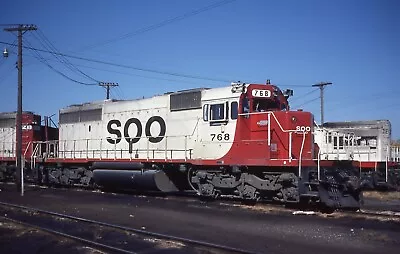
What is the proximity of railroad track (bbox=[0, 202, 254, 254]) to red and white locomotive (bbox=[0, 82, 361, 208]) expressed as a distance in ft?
15.9

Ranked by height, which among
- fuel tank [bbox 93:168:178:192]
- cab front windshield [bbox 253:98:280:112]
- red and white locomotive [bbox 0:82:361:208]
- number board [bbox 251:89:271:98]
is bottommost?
fuel tank [bbox 93:168:178:192]

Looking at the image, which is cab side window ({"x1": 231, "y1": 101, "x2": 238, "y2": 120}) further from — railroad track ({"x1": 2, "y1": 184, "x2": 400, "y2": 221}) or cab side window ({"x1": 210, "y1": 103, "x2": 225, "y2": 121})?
railroad track ({"x1": 2, "y1": 184, "x2": 400, "y2": 221})

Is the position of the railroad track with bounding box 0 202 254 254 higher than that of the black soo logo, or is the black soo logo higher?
the black soo logo

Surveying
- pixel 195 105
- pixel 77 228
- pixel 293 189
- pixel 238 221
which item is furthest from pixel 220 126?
pixel 77 228

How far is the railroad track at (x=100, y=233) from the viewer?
7836 mm

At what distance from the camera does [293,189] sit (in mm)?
12594

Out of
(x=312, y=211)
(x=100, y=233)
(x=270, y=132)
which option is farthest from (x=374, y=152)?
(x=100, y=233)

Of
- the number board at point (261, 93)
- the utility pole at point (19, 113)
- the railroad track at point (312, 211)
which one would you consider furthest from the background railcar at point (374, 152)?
the utility pole at point (19, 113)

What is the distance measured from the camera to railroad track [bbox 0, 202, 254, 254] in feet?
25.7

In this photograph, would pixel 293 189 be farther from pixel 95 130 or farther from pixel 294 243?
pixel 95 130

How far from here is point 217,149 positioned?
48.0 feet

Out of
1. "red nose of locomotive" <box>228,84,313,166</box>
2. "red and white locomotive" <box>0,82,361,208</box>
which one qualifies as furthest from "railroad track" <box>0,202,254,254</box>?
"red nose of locomotive" <box>228,84,313,166</box>

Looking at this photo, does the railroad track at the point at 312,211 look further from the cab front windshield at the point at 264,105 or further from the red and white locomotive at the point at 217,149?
the cab front windshield at the point at 264,105

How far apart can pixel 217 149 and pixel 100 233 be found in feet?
19.3
